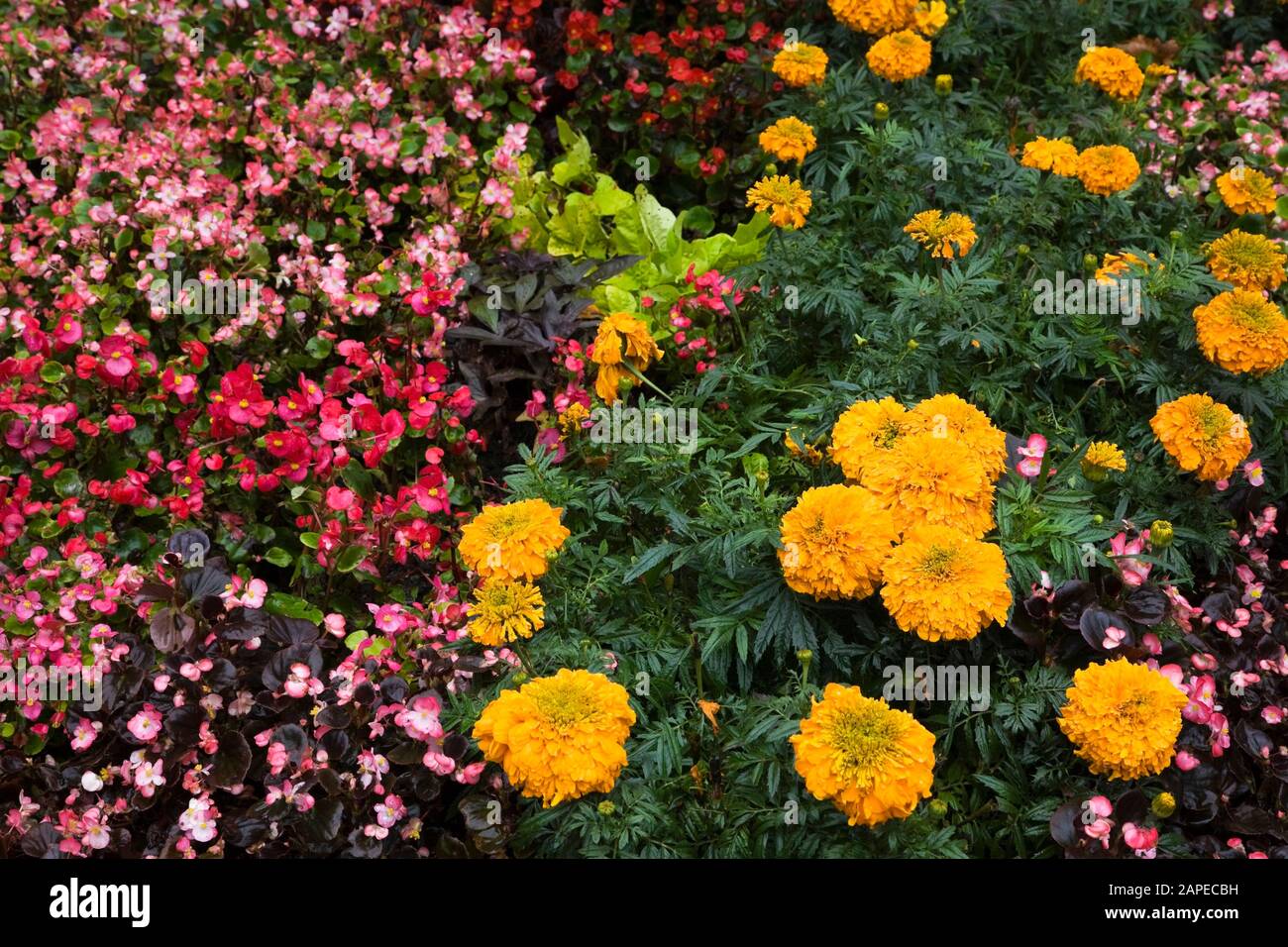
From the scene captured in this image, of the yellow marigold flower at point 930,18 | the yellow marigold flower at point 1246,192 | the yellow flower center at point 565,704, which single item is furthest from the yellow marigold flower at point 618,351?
the yellow marigold flower at point 1246,192

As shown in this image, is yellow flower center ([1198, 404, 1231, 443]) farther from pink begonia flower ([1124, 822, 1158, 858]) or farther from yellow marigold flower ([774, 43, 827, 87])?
yellow marigold flower ([774, 43, 827, 87])

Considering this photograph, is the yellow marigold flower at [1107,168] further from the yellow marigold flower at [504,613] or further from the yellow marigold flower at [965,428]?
the yellow marigold flower at [504,613]

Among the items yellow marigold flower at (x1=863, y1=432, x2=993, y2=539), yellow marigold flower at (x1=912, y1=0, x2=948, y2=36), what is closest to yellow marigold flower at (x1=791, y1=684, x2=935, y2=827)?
yellow marigold flower at (x1=863, y1=432, x2=993, y2=539)

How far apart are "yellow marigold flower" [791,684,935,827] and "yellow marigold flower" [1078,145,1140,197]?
5.44 feet

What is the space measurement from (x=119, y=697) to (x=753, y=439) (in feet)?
4.96

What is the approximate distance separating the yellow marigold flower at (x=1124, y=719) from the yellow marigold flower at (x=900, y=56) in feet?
6.20

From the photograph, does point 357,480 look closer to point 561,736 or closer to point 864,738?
point 561,736

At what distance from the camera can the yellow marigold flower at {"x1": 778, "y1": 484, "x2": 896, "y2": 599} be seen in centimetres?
188

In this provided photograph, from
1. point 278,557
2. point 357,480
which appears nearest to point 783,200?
point 357,480

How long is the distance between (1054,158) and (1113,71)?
1.88 ft

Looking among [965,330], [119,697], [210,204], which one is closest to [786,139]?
[965,330]

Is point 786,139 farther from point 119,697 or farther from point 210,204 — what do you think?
point 119,697

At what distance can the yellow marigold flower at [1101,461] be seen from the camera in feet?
7.20

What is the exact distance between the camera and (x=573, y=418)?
260 centimetres
